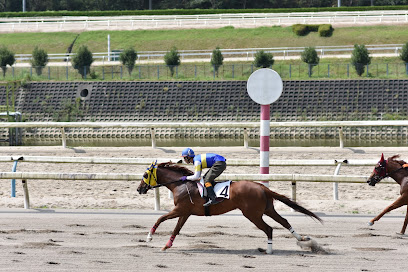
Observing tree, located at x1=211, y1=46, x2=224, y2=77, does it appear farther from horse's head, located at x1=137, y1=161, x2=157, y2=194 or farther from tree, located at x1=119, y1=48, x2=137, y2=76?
horse's head, located at x1=137, y1=161, x2=157, y2=194

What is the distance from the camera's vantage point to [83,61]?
131ft

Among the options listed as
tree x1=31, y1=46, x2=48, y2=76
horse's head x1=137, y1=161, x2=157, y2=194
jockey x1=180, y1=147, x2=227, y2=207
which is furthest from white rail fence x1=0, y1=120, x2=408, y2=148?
tree x1=31, y1=46, x2=48, y2=76

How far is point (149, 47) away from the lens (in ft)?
163

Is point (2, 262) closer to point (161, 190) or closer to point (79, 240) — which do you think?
point (79, 240)

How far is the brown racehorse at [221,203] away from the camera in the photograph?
26.3 ft

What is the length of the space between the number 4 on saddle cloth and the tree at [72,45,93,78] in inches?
1276

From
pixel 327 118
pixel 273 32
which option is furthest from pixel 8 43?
pixel 327 118

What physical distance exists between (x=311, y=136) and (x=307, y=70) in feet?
26.3

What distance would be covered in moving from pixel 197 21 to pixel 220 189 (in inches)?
1804

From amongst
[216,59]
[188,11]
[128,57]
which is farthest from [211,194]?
[188,11]

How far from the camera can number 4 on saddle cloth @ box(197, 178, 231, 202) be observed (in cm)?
816

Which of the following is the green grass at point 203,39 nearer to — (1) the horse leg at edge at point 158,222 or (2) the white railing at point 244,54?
(2) the white railing at point 244,54

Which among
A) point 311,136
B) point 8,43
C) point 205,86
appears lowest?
point 311,136

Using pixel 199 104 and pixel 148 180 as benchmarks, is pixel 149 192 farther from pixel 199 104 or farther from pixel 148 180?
pixel 199 104
